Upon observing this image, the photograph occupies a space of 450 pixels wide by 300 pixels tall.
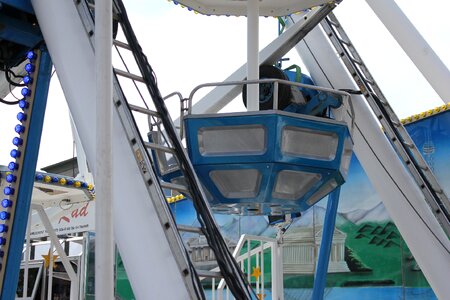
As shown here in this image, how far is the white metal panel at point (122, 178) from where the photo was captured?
113 inches

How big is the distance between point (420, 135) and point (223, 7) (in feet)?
7.92

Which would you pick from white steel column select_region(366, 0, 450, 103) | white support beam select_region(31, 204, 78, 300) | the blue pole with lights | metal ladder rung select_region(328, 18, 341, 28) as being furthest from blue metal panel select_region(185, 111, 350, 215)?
white support beam select_region(31, 204, 78, 300)

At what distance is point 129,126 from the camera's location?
10.7ft

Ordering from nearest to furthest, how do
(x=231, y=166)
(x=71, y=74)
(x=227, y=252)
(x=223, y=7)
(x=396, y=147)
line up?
1. (x=227, y=252)
2. (x=71, y=74)
3. (x=231, y=166)
4. (x=396, y=147)
5. (x=223, y=7)

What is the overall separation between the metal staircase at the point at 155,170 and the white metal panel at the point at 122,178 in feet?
0.12

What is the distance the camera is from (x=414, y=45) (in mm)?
6328

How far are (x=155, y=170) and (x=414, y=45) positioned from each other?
3902mm

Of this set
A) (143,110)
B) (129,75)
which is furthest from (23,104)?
(143,110)

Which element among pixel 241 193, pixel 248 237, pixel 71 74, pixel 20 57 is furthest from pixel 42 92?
pixel 248 237

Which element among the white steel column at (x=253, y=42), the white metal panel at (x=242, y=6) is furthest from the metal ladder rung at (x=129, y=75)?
the white metal panel at (x=242, y=6)

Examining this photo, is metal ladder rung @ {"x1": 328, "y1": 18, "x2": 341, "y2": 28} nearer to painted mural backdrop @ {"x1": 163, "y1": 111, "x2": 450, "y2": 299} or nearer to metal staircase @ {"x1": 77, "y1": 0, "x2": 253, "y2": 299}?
painted mural backdrop @ {"x1": 163, "y1": 111, "x2": 450, "y2": 299}

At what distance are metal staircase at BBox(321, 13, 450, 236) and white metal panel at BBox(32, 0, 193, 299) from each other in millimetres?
3385

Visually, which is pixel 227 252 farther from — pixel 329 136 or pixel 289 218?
pixel 289 218

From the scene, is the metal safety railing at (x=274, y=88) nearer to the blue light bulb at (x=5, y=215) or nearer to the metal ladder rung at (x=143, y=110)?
the metal ladder rung at (x=143, y=110)
